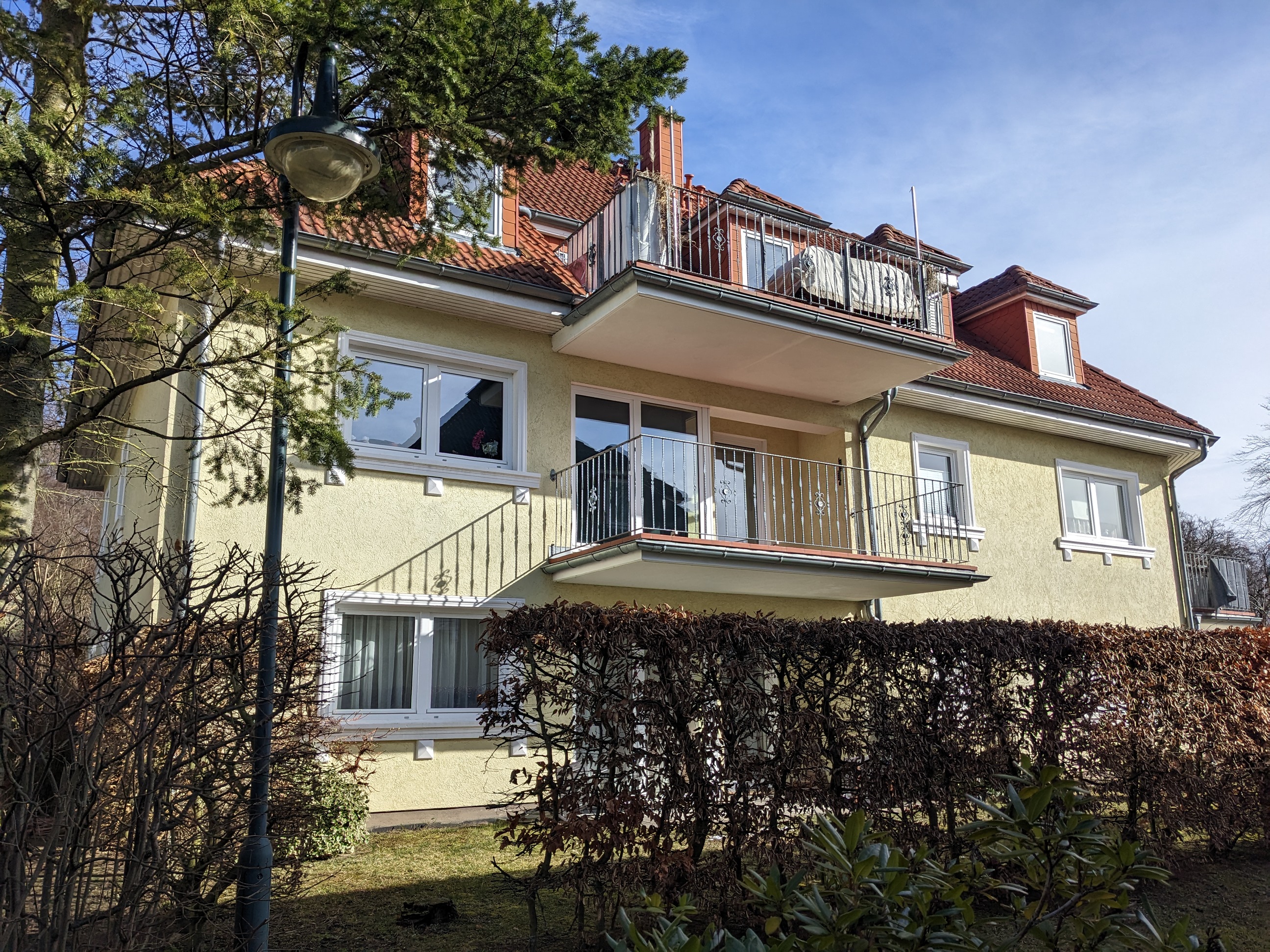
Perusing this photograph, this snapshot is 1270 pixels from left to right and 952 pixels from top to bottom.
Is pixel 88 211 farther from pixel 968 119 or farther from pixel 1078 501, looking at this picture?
pixel 1078 501

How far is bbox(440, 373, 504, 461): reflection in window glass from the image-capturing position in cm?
1185

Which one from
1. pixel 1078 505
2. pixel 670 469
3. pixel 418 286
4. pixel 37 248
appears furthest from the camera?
pixel 1078 505

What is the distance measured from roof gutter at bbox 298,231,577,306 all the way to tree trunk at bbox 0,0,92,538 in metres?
3.06

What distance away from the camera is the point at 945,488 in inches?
625

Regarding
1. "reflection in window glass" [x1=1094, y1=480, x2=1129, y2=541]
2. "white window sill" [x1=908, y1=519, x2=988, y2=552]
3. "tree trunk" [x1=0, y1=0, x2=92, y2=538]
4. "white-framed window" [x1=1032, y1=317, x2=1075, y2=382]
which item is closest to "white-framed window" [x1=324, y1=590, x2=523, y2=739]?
"tree trunk" [x1=0, y1=0, x2=92, y2=538]

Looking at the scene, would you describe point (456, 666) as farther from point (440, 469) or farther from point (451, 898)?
point (451, 898)

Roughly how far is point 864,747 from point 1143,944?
3.91 m

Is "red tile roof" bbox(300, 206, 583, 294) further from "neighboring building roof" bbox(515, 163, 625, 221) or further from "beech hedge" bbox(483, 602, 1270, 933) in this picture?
"beech hedge" bbox(483, 602, 1270, 933)

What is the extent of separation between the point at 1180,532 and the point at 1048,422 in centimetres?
434

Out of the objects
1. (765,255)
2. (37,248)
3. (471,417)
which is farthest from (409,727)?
(765,255)

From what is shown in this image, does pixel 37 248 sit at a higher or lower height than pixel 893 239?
lower

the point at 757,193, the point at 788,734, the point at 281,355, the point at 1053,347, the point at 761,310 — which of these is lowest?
the point at 788,734

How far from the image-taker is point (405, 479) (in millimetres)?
11242

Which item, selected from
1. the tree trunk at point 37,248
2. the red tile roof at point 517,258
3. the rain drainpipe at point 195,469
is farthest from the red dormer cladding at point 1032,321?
the tree trunk at point 37,248
